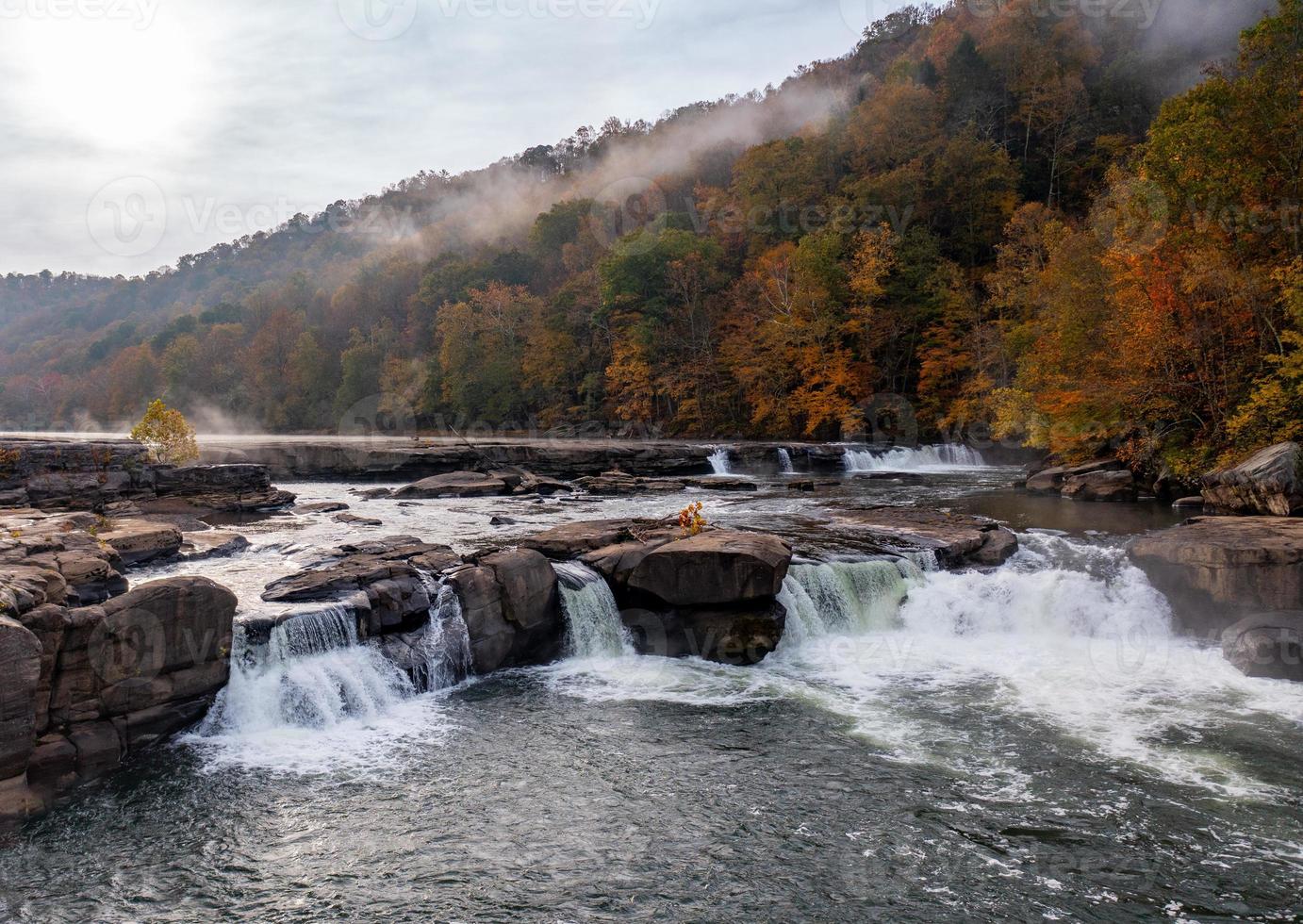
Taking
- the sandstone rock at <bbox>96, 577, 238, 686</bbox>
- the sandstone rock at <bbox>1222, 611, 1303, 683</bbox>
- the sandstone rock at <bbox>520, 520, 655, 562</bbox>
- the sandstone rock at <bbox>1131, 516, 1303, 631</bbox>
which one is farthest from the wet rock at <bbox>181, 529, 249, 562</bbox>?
the sandstone rock at <bbox>1222, 611, 1303, 683</bbox>

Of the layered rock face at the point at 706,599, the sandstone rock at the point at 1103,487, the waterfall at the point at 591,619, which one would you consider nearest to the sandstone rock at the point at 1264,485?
the sandstone rock at the point at 1103,487

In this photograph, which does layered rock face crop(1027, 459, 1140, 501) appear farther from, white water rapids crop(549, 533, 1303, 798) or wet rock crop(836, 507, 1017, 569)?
white water rapids crop(549, 533, 1303, 798)

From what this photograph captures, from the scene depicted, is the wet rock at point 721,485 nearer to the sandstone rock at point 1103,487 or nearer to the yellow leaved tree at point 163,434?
the sandstone rock at point 1103,487

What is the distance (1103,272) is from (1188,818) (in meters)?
25.4

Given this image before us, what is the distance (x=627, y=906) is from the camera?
23.5 ft

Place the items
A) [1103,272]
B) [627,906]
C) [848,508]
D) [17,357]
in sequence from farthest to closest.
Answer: [17,357] → [1103,272] → [848,508] → [627,906]

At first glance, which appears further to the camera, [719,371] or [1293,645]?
[719,371]

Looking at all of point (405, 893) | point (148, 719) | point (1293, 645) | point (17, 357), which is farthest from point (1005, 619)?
point (17, 357)

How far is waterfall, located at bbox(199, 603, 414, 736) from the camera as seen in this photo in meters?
11.1

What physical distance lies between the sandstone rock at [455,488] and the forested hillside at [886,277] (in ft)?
69.9

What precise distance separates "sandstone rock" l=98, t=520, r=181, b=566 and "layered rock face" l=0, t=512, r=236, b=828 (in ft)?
12.1

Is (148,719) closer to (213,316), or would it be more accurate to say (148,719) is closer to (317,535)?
(317,535)

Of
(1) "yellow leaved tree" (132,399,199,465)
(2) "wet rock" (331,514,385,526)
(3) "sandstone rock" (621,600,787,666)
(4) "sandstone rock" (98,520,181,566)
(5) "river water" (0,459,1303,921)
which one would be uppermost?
(1) "yellow leaved tree" (132,399,199,465)

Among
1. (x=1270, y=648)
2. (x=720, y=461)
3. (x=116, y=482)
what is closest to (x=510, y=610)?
(x=1270, y=648)
